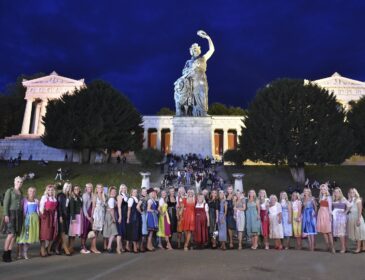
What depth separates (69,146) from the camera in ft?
152

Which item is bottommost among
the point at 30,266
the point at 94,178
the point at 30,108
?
A: the point at 30,266

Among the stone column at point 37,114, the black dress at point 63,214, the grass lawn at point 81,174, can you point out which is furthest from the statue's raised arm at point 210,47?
the stone column at point 37,114

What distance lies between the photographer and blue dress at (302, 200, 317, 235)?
40.7ft

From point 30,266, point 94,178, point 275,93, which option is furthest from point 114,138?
point 30,266

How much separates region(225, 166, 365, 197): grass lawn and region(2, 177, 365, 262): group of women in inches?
825

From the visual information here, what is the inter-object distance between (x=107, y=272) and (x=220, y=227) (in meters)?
5.21

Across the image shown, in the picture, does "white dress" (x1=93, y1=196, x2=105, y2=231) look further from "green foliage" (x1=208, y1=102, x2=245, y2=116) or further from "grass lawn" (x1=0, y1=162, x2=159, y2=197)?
"green foliage" (x1=208, y1=102, x2=245, y2=116)

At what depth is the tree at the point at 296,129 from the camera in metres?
37.2

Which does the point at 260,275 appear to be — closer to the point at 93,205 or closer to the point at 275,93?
the point at 93,205

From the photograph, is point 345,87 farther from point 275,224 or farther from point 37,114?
point 275,224

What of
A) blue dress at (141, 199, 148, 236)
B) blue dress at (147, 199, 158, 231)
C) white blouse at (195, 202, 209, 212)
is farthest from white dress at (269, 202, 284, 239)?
blue dress at (141, 199, 148, 236)

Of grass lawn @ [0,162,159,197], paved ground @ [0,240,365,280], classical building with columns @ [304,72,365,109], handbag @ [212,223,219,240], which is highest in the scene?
classical building with columns @ [304,72,365,109]

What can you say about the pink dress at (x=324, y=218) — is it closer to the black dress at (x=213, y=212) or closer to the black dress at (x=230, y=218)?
the black dress at (x=230, y=218)

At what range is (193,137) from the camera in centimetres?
4384
